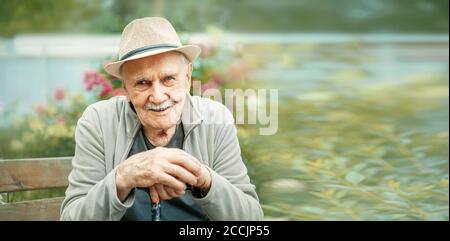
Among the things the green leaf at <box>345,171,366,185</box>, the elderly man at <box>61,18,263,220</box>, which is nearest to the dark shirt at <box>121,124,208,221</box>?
the elderly man at <box>61,18,263,220</box>

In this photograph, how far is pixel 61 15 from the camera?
4.20 m

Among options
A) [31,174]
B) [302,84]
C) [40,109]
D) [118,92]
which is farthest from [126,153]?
[302,84]

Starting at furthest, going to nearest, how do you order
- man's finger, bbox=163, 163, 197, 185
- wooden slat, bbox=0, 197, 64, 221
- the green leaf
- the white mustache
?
the green leaf < wooden slat, bbox=0, 197, 64, 221 < the white mustache < man's finger, bbox=163, 163, 197, 185

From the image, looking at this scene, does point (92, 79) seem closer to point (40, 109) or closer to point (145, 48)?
point (40, 109)

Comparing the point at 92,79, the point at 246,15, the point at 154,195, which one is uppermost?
the point at 246,15

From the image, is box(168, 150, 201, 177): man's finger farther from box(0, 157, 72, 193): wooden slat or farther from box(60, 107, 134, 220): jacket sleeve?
box(0, 157, 72, 193): wooden slat

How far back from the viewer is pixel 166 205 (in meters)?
1.72

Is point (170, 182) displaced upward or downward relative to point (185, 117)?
downward

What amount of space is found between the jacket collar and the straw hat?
119mm

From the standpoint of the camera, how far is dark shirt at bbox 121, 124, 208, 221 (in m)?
1.68

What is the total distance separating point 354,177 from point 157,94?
1300mm

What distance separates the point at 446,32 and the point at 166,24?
2.80 meters
